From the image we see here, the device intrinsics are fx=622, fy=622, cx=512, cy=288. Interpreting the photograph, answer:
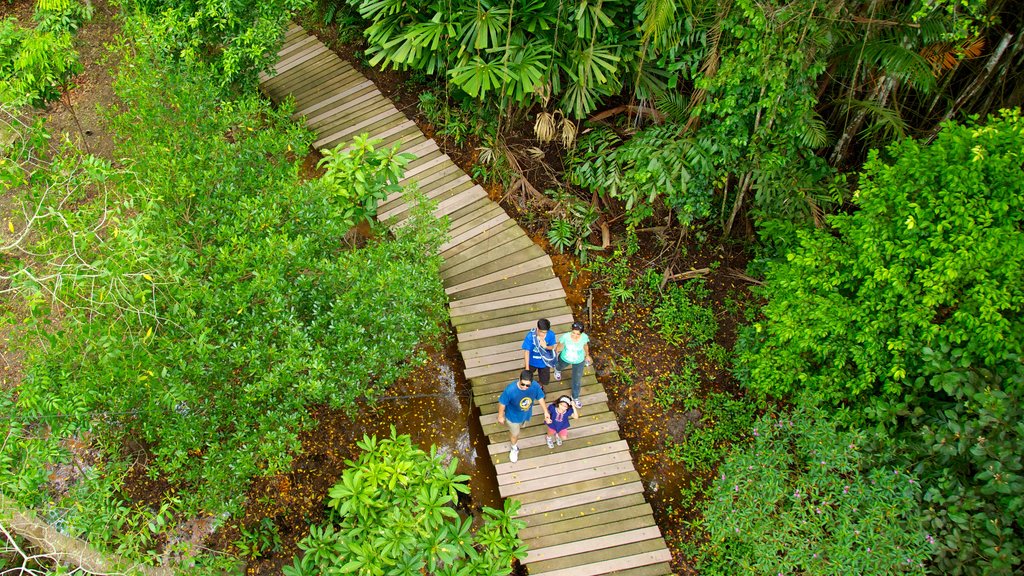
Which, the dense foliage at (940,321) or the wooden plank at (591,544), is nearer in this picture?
the dense foliage at (940,321)

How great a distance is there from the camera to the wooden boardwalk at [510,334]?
7.17m

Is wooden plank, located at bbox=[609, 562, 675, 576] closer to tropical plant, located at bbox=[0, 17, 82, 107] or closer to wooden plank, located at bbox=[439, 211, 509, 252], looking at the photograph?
wooden plank, located at bbox=[439, 211, 509, 252]

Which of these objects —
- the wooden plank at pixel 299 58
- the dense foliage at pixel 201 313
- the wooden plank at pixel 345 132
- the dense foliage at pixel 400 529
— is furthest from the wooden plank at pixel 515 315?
the wooden plank at pixel 299 58

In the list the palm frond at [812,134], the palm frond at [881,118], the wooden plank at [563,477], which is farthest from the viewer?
the palm frond at [812,134]

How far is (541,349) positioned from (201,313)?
12.1ft

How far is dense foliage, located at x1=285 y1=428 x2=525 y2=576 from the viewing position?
4926 mm

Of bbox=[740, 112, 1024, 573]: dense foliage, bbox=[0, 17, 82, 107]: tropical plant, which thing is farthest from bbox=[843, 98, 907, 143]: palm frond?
bbox=[0, 17, 82, 107]: tropical plant

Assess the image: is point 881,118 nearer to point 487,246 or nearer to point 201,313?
point 487,246

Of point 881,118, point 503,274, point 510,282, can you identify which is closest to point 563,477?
point 510,282

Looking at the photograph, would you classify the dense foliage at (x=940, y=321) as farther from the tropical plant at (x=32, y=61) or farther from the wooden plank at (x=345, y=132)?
the tropical plant at (x=32, y=61)

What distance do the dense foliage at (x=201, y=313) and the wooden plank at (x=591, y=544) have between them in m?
2.62

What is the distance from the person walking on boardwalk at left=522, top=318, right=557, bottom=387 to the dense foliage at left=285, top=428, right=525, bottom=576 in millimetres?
2268

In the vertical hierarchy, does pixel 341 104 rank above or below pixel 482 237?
above

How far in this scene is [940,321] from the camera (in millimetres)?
6910
